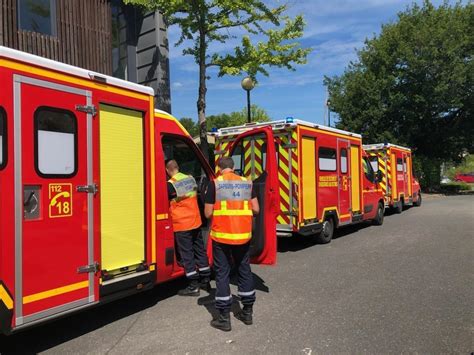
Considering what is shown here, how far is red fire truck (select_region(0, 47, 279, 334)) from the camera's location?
377 centimetres

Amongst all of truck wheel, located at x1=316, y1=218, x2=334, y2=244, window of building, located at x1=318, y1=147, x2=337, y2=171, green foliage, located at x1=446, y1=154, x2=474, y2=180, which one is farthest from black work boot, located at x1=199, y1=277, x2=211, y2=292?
green foliage, located at x1=446, y1=154, x2=474, y2=180

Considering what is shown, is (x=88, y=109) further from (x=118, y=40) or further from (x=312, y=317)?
(x=118, y=40)

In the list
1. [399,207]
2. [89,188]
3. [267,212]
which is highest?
[89,188]

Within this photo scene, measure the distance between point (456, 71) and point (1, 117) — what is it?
27332mm

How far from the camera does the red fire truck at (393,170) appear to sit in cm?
1611

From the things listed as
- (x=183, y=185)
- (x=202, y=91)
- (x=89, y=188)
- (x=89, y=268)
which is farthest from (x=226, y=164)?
(x=202, y=91)

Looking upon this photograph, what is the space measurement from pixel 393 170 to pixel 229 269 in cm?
1282

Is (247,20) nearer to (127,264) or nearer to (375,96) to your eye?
(127,264)

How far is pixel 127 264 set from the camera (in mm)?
4926

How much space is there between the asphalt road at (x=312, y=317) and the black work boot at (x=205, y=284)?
10.0 inches

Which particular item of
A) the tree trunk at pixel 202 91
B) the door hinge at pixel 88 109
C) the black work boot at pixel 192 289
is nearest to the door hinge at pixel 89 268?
the door hinge at pixel 88 109

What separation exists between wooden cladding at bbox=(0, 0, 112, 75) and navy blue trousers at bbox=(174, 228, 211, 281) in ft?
26.1

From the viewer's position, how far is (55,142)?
13.6 feet

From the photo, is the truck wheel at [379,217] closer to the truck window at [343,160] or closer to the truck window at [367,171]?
the truck window at [367,171]
